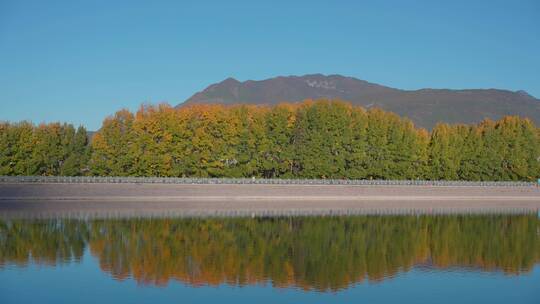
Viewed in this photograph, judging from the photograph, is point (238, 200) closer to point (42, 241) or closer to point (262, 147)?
point (262, 147)

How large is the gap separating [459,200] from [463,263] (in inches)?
1777

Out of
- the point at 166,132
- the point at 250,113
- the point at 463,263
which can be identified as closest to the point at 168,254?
the point at 463,263

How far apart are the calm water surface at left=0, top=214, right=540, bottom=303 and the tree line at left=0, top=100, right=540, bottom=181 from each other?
25386 millimetres

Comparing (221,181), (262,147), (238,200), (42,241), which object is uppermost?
(262,147)

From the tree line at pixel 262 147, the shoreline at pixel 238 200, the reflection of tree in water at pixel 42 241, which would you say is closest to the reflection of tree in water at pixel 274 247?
the reflection of tree in water at pixel 42 241

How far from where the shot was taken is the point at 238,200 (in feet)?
236

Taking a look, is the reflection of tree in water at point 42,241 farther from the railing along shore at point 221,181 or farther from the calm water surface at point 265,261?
the railing along shore at point 221,181

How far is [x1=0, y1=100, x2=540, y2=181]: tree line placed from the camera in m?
76.9

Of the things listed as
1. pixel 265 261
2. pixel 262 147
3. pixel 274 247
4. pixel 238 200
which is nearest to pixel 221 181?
pixel 238 200

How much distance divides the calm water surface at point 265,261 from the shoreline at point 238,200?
7739 millimetres

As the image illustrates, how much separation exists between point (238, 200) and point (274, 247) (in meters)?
30.8

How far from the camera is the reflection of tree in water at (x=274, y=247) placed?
3325cm

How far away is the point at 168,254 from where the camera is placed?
124 ft

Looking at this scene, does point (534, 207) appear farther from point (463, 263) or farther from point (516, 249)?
point (463, 263)
